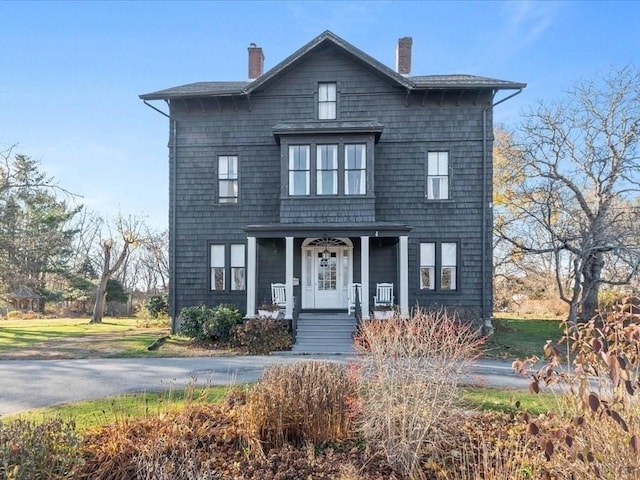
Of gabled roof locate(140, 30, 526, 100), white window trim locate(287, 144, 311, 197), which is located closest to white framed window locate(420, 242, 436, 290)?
white window trim locate(287, 144, 311, 197)

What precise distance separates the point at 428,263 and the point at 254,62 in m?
11.1

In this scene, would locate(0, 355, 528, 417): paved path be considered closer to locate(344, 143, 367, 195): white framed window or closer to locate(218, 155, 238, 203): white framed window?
locate(344, 143, 367, 195): white framed window

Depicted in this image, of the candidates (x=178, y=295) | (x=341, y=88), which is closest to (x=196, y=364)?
(x=178, y=295)

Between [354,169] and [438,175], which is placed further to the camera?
[438,175]

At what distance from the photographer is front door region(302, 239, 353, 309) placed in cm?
1434

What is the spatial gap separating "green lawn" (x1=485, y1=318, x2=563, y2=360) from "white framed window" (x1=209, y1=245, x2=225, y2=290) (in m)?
9.36

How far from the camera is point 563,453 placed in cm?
286

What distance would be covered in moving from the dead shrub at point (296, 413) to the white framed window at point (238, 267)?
1027 cm

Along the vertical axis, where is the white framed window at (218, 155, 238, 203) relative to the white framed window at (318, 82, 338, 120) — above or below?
below

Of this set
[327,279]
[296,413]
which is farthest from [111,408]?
[327,279]

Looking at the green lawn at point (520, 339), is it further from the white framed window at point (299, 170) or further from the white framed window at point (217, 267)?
the white framed window at point (217, 267)

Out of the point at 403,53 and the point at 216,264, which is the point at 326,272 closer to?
the point at 216,264

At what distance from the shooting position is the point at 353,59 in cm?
1459

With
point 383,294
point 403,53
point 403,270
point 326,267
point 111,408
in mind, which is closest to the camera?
point 111,408
